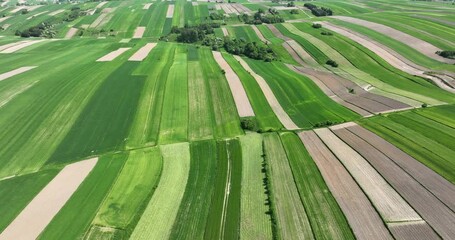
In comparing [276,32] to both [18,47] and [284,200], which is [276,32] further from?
[284,200]

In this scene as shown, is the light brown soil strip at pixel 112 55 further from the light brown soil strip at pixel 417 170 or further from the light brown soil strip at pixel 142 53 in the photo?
the light brown soil strip at pixel 417 170

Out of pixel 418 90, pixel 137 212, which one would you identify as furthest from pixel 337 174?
pixel 418 90

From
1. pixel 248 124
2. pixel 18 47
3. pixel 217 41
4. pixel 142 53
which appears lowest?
pixel 248 124

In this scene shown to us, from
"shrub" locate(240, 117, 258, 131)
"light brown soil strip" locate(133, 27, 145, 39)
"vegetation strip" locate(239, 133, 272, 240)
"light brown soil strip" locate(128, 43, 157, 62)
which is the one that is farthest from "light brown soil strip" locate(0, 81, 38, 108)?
A: "light brown soil strip" locate(133, 27, 145, 39)

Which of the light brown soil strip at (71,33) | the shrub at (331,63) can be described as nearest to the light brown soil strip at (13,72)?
the light brown soil strip at (71,33)

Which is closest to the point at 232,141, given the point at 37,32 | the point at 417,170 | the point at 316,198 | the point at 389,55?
the point at 316,198

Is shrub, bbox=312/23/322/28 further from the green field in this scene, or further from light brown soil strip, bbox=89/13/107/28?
light brown soil strip, bbox=89/13/107/28
